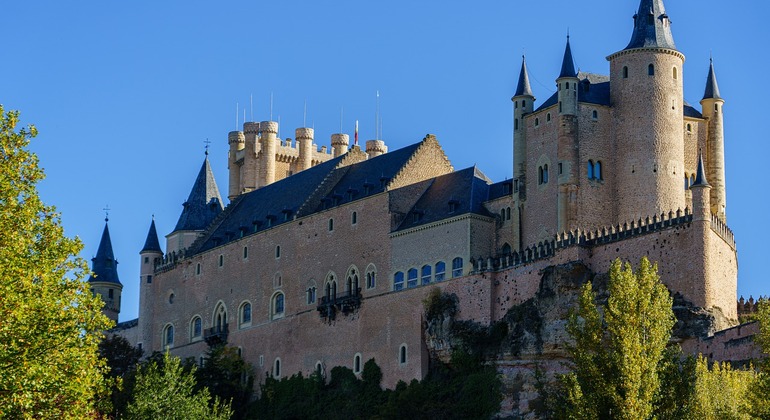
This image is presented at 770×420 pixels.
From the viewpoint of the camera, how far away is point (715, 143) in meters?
88.3

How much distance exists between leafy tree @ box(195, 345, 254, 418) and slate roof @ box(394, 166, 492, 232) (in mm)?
16070

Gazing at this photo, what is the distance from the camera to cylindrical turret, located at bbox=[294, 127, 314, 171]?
127 meters

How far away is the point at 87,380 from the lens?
49.3 metres

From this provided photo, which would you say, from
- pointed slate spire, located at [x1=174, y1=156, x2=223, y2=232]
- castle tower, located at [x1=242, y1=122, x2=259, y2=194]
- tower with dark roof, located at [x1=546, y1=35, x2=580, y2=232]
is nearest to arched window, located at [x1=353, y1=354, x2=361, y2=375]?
tower with dark roof, located at [x1=546, y1=35, x2=580, y2=232]

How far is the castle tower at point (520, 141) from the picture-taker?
88.1m

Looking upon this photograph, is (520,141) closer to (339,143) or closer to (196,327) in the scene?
(196,327)

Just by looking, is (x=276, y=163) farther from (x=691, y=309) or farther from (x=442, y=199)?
(x=691, y=309)

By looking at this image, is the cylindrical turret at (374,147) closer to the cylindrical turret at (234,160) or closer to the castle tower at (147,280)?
the cylindrical turret at (234,160)

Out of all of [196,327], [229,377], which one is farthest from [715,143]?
[196,327]

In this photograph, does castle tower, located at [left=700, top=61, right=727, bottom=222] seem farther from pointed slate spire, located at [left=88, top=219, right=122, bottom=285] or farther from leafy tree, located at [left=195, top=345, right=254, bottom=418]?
pointed slate spire, located at [left=88, top=219, right=122, bottom=285]

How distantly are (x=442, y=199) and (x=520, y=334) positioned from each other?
13.3m

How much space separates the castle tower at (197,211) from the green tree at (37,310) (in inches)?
2513

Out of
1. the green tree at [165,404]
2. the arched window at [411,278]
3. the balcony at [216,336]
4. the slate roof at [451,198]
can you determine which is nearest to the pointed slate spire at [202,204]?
the balcony at [216,336]

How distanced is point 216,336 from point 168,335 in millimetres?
8186
